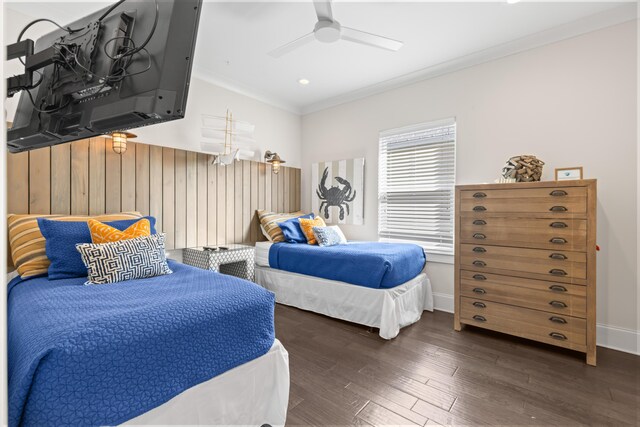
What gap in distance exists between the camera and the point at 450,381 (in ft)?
6.23

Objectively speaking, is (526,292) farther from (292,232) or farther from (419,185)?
(292,232)

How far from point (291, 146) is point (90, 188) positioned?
105 inches

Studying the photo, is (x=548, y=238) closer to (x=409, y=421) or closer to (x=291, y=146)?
(x=409, y=421)

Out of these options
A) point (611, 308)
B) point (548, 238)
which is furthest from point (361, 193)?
point (611, 308)

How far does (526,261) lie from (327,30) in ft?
7.80

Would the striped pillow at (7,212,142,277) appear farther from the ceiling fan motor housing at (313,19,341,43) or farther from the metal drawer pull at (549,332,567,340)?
the metal drawer pull at (549,332,567,340)

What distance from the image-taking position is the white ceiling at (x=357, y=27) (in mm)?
2316

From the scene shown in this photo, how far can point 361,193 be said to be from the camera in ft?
13.0

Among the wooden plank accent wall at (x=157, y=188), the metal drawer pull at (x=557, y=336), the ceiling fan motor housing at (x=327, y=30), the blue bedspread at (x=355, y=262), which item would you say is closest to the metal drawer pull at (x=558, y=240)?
the metal drawer pull at (x=557, y=336)

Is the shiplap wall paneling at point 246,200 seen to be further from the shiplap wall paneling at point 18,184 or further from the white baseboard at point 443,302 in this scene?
the white baseboard at point 443,302

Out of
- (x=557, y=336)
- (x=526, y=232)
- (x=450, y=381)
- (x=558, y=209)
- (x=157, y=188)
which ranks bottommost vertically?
(x=450, y=381)

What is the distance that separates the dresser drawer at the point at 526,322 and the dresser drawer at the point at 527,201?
801mm

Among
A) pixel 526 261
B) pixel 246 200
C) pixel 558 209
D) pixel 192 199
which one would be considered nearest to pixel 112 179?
pixel 192 199

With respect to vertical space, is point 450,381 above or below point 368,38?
below
